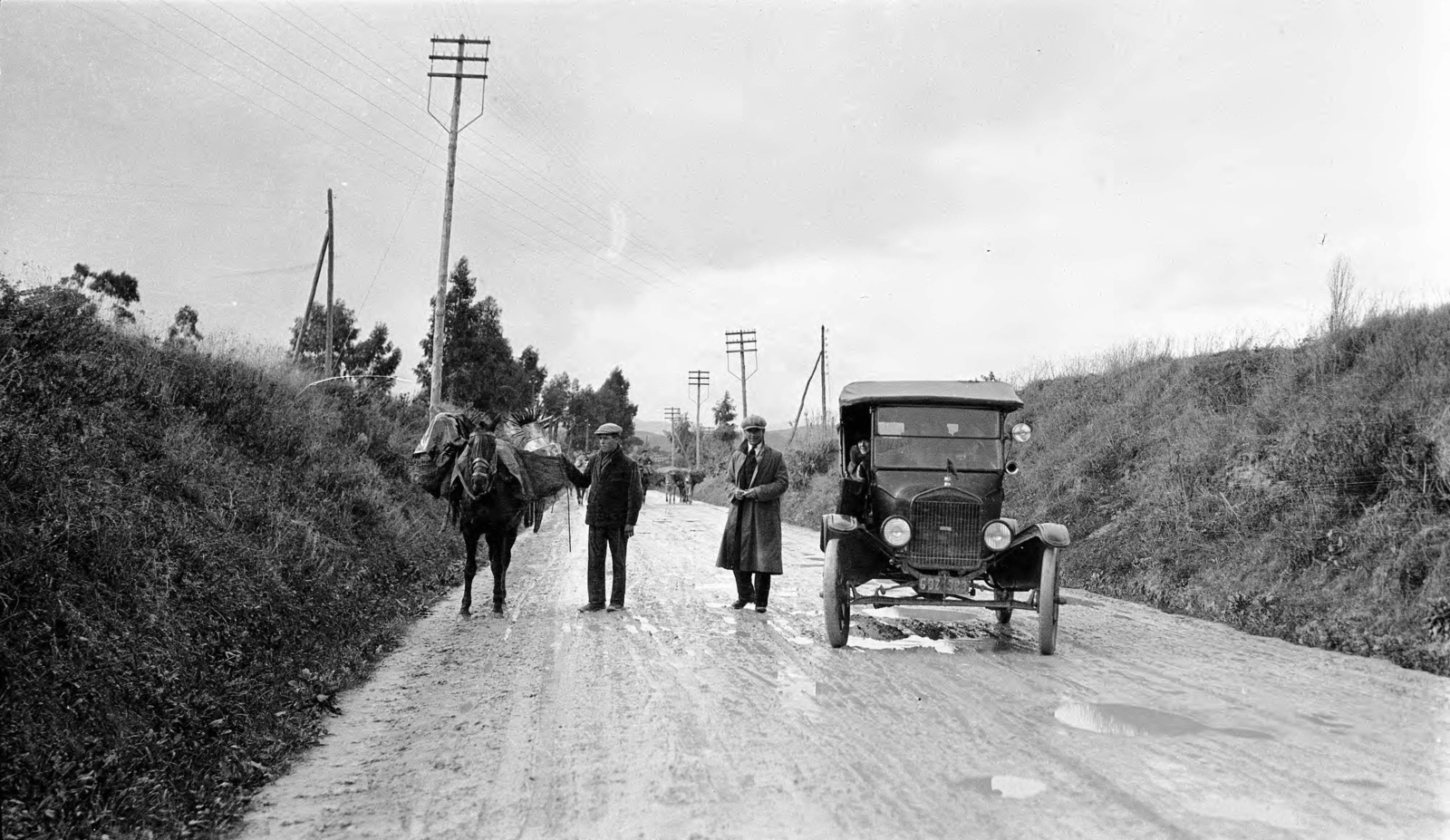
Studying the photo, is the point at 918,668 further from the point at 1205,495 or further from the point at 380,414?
the point at 380,414

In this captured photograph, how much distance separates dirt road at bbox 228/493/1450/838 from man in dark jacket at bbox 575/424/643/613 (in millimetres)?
1161

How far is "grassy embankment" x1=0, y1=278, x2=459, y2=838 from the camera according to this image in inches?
161

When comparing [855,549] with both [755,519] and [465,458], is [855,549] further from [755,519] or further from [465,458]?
[465,458]

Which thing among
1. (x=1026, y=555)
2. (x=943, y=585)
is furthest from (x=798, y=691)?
(x=1026, y=555)

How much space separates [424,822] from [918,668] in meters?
3.84

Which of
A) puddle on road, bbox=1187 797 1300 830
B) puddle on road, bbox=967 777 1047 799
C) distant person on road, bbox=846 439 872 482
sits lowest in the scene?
puddle on road, bbox=967 777 1047 799

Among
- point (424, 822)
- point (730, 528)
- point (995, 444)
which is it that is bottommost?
point (424, 822)

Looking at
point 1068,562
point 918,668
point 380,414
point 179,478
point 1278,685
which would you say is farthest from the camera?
point 380,414

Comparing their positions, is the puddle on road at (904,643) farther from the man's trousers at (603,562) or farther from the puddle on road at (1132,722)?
the man's trousers at (603,562)

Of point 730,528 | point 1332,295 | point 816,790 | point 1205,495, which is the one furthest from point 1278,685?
point 1332,295

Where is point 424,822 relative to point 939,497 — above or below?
below

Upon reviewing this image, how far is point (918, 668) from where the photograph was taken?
6.79 metres

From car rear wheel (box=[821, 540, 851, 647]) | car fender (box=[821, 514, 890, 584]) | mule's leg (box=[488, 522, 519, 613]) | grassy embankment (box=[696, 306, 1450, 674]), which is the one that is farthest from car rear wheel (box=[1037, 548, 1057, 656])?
mule's leg (box=[488, 522, 519, 613])

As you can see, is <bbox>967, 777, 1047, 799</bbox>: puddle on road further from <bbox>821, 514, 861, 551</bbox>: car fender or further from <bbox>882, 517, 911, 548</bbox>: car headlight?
<bbox>821, 514, 861, 551</bbox>: car fender
